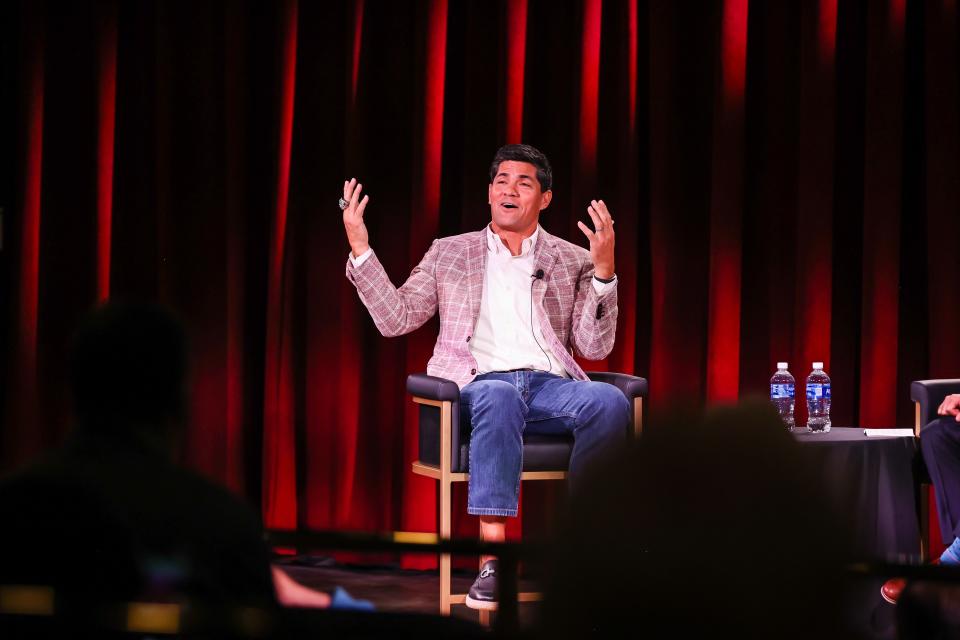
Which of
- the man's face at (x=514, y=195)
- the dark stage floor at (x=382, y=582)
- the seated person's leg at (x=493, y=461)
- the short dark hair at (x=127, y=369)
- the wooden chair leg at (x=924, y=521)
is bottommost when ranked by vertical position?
the dark stage floor at (x=382, y=582)

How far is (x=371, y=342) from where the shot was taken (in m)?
3.86

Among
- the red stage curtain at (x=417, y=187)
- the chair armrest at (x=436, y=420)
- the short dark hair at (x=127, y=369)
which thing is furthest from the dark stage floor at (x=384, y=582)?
the short dark hair at (x=127, y=369)

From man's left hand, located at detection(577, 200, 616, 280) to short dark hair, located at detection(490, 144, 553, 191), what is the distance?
0.90ft

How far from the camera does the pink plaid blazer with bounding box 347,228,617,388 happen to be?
321 cm

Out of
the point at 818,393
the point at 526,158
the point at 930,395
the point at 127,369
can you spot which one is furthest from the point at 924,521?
the point at 127,369

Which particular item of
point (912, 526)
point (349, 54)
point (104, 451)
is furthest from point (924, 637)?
point (349, 54)

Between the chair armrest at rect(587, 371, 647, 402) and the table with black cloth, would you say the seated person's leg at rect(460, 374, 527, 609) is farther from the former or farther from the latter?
the table with black cloth

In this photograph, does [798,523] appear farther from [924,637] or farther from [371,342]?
[371,342]

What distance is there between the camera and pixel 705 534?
0.49 meters

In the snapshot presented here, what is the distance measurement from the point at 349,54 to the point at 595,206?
122cm

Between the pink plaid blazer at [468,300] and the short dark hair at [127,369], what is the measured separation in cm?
210

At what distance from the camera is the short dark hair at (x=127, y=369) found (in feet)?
3.43

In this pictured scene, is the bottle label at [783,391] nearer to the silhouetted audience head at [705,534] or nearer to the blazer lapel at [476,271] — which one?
the blazer lapel at [476,271]

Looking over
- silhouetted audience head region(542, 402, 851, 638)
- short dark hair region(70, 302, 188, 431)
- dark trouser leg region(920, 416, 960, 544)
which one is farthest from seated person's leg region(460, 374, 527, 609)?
silhouetted audience head region(542, 402, 851, 638)
